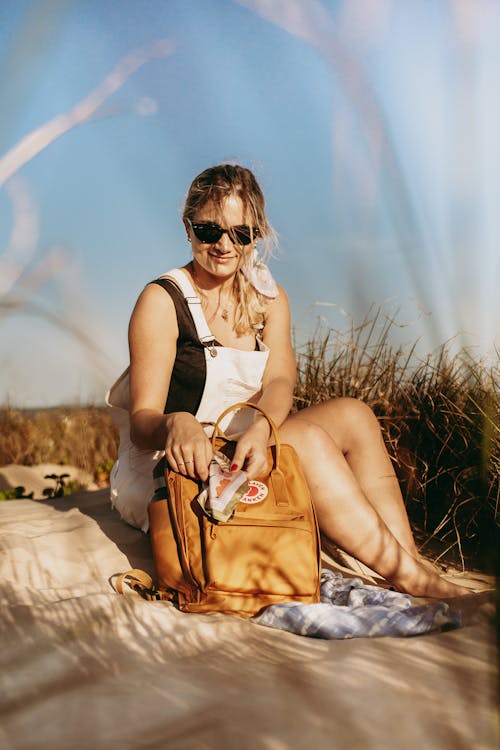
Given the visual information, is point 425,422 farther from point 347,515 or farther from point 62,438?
point 62,438

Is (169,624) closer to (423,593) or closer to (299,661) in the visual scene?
(299,661)

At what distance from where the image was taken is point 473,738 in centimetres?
109

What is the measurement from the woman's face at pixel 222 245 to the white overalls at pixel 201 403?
121 mm

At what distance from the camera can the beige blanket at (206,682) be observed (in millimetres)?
1178

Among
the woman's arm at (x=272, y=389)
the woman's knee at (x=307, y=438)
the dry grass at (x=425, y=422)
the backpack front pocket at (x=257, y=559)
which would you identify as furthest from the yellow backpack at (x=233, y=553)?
the dry grass at (x=425, y=422)

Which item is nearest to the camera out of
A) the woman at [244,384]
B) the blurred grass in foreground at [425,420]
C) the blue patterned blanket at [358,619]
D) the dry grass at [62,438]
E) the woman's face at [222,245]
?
the blue patterned blanket at [358,619]

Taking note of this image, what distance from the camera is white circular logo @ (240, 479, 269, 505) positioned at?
6.91ft

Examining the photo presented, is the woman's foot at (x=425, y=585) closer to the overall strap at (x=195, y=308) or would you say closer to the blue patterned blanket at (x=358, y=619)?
the blue patterned blanket at (x=358, y=619)

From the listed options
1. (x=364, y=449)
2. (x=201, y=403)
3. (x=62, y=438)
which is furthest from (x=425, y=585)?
(x=62, y=438)

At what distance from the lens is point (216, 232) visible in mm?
2547

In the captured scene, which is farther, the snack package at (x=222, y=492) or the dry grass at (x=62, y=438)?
the dry grass at (x=62, y=438)

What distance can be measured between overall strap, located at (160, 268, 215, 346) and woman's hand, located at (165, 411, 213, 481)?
52 centimetres

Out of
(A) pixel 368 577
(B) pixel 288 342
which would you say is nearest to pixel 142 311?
(B) pixel 288 342

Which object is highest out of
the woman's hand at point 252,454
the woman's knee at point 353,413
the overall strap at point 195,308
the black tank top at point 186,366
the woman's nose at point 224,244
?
the woman's nose at point 224,244
